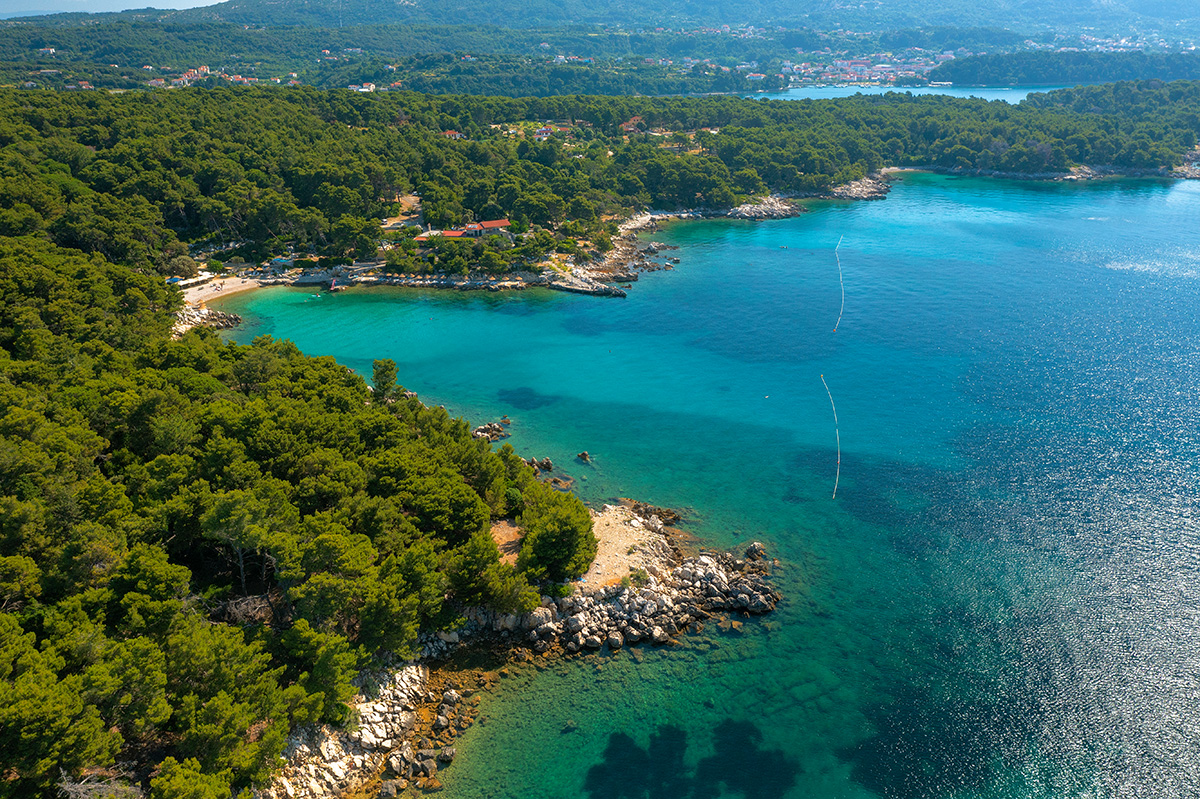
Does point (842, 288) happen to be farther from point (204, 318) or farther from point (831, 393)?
point (204, 318)

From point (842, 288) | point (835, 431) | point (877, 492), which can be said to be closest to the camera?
point (877, 492)

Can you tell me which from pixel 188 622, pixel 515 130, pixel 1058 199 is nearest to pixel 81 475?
pixel 188 622

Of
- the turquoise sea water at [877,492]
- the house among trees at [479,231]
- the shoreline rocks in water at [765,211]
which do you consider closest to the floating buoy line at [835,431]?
the turquoise sea water at [877,492]

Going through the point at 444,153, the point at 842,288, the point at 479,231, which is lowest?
the point at 842,288

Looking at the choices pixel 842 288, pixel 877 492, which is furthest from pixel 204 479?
pixel 842 288

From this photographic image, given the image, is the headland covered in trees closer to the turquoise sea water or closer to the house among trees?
the house among trees

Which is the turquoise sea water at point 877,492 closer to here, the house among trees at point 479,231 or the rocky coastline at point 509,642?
the rocky coastline at point 509,642

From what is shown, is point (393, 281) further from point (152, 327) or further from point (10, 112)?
point (10, 112)
